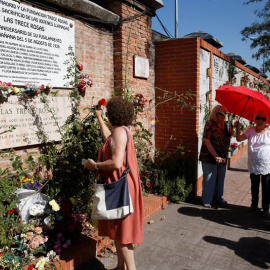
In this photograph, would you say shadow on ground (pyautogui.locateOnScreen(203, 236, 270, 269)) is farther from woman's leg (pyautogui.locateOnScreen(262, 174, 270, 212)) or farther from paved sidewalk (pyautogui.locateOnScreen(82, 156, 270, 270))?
woman's leg (pyautogui.locateOnScreen(262, 174, 270, 212))

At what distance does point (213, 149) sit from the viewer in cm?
459

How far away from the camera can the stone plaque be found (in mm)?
4876

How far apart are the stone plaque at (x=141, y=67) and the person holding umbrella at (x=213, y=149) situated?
1413 millimetres

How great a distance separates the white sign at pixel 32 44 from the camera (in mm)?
3018

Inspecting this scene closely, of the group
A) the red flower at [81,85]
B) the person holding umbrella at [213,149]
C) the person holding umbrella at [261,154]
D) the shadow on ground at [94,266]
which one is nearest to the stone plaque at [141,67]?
the red flower at [81,85]

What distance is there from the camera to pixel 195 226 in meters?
4.18

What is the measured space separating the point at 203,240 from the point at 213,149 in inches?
58.9

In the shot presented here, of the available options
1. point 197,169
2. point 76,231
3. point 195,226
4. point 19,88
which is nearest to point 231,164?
point 197,169

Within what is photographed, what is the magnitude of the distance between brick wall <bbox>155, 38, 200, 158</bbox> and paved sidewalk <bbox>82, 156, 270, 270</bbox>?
1261mm

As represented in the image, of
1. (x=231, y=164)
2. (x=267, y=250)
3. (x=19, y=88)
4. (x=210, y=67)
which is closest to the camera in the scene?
(x=19, y=88)

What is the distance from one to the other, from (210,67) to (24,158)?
14.1 feet

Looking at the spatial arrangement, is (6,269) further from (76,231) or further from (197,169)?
(197,169)

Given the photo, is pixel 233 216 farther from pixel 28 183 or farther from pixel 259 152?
pixel 28 183

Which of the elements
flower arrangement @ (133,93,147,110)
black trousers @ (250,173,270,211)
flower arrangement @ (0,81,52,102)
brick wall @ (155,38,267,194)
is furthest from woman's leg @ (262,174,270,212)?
flower arrangement @ (0,81,52,102)
